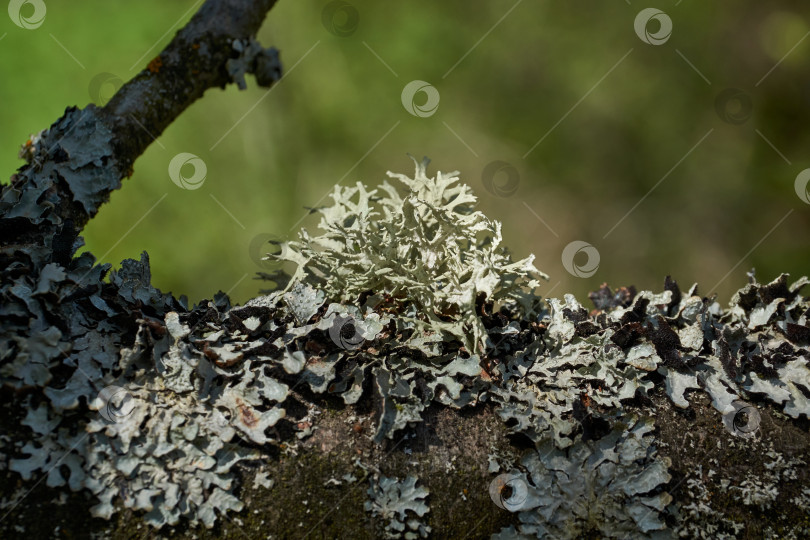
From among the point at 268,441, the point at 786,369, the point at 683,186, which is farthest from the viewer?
the point at 683,186

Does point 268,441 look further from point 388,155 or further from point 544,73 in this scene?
point 544,73

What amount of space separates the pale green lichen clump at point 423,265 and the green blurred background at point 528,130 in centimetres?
205

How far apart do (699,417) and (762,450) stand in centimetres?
9

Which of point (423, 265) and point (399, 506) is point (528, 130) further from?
point (399, 506)

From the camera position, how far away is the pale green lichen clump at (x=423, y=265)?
38.7 inches

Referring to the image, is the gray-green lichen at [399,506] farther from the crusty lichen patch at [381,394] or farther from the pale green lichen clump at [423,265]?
the pale green lichen clump at [423,265]

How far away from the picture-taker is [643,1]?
11.2ft

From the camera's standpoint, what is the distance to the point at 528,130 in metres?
3.38

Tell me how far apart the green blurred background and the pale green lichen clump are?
205 cm

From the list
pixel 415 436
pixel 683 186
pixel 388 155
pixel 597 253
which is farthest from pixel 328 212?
pixel 683 186

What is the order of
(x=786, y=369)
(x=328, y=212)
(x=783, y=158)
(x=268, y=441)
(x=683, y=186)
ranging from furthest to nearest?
(x=683, y=186) < (x=783, y=158) < (x=328, y=212) < (x=786, y=369) < (x=268, y=441)

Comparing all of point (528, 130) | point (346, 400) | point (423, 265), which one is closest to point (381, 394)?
point (346, 400)

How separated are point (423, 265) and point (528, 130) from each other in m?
2.55

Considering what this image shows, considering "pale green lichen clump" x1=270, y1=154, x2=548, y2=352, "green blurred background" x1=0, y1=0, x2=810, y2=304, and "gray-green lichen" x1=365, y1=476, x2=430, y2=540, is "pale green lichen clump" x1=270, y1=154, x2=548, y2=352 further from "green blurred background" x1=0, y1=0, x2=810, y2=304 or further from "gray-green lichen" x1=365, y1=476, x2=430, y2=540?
"green blurred background" x1=0, y1=0, x2=810, y2=304
